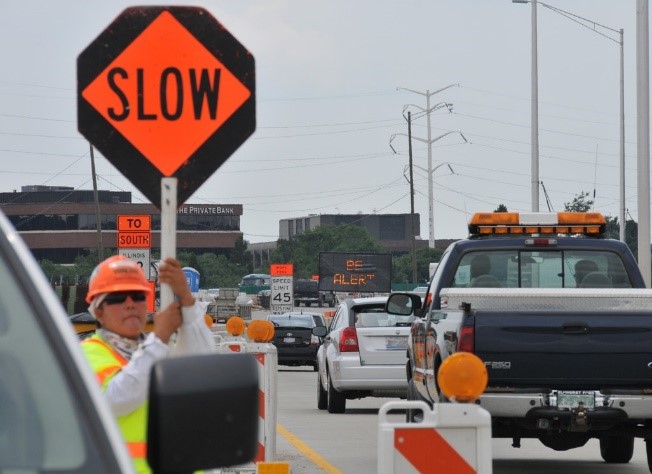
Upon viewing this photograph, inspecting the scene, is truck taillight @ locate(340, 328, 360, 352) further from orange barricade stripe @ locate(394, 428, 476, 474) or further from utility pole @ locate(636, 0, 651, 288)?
orange barricade stripe @ locate(394, 428, 476, 474)

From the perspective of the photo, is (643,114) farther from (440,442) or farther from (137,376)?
(137,376)

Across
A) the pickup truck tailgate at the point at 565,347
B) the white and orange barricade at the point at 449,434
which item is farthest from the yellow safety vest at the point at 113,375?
the pickup truck tailgate at the point at 565,347

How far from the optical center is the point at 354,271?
88.5 metres

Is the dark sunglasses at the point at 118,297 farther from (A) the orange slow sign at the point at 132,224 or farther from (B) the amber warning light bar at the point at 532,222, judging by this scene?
(A) the orange slow sign at the point at 132,224

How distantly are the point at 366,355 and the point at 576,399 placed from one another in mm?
10175

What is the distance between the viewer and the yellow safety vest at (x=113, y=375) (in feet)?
17.7

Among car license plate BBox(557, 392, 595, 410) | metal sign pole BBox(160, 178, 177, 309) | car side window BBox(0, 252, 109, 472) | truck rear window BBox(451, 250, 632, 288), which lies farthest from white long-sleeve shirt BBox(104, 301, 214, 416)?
truck rear window BBox(451, 250, 632, 288)

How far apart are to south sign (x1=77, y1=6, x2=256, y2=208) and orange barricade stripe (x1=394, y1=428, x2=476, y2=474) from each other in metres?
1.63

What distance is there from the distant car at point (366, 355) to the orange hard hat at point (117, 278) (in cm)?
1672

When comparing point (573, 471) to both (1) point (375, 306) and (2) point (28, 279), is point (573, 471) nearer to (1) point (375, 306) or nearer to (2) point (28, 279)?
(1) point (375, 306)

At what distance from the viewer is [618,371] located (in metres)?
12.4

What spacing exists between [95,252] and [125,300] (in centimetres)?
15306

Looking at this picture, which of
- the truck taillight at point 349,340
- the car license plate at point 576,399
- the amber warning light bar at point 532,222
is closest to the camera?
the car license plate at point 576,399

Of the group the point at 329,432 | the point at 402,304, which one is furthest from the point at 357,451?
the point at 329,432
